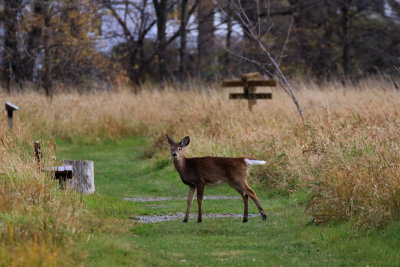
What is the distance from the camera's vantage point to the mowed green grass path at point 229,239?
21.8 ft

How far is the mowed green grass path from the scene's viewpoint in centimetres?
664

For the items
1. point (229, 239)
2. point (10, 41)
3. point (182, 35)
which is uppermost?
point (182, 35)

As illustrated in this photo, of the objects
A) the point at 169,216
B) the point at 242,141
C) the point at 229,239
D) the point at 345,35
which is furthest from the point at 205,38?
the point at 229,239

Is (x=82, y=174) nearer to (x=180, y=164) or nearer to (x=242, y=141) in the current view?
(x=180, y=164)

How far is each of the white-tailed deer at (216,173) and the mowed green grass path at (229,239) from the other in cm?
36

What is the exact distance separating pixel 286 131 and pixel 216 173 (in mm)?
4930

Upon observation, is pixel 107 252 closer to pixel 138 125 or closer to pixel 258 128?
pixel 258 128

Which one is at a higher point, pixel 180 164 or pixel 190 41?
pixel 190 41

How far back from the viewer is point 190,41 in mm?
38781

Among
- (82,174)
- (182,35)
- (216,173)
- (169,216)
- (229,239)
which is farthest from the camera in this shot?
(182,35)

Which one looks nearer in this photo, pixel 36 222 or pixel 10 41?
pixel 36 222

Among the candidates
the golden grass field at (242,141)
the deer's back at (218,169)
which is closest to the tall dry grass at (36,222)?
the golden grass field at (242,141)

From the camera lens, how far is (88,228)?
7727 mm

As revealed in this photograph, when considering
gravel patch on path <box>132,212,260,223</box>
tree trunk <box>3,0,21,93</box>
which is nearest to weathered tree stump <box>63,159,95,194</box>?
gravel patch on path <box>132,212,260,223</box>
